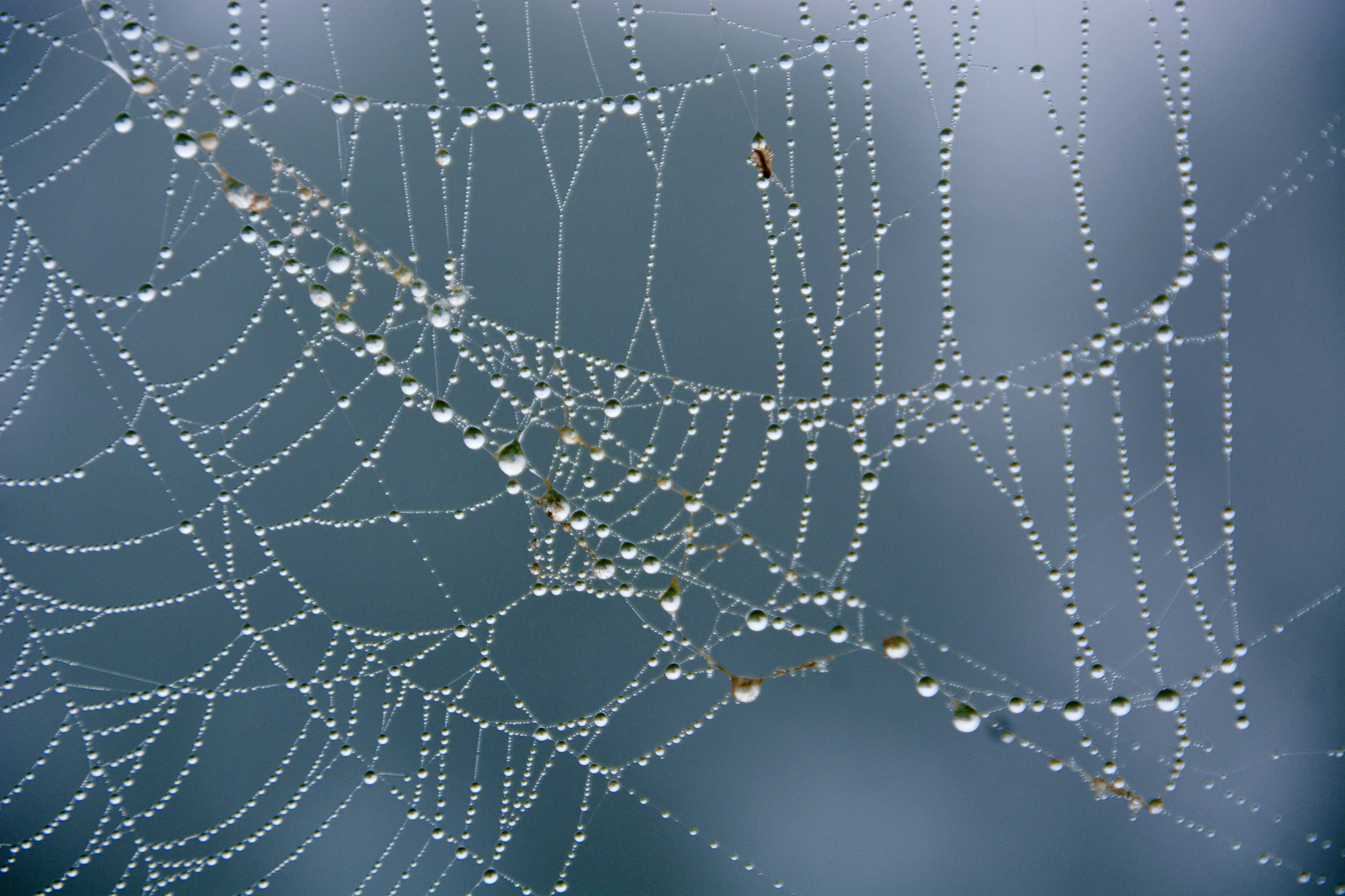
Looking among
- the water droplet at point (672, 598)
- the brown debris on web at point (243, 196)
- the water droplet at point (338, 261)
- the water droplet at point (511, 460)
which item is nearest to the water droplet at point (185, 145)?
the brown debris on web at point (243, 196)

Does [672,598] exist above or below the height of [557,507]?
below

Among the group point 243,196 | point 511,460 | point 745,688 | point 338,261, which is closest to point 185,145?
point 243,196

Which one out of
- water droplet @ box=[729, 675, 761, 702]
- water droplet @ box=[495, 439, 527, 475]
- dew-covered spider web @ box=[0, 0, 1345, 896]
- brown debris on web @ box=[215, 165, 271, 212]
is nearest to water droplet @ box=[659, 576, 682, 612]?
dew-covered spider web @ box=[0, 0, 1345, 896]

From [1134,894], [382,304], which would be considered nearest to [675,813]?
[1134,894]

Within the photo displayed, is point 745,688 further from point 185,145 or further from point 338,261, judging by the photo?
point 185,145

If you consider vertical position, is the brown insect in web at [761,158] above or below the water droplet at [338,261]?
above

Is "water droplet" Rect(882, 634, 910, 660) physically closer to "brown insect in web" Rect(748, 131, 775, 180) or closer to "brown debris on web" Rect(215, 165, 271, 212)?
"brown insect in web" Rect(748, 131, 775, 180)

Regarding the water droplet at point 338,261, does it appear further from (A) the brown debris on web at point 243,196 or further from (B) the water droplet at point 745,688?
(B) the water droplet at point 745,688
